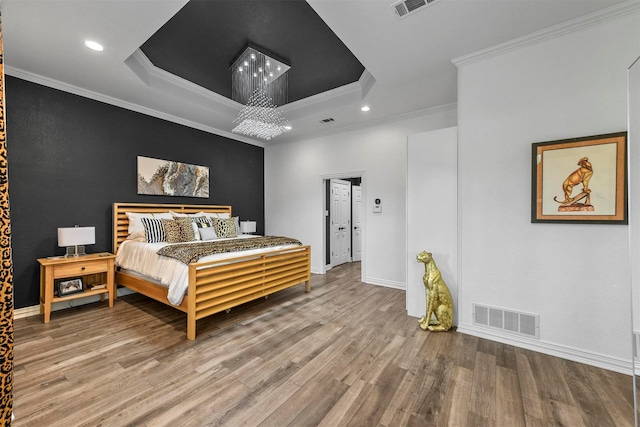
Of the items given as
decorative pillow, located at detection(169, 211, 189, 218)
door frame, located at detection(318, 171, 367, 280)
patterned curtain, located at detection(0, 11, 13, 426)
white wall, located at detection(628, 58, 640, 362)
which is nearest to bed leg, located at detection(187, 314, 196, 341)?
patterned curtain, located at detection(0, 11, 13, 426)

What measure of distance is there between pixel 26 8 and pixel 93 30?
16.1 inches

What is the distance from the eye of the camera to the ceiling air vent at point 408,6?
2107 millimetres

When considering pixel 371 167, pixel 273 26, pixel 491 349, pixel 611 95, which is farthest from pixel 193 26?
pixel 491 349

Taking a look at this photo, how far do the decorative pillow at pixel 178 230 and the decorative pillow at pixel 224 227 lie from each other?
0.46 metres

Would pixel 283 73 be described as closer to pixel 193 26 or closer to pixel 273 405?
pixel 193 26

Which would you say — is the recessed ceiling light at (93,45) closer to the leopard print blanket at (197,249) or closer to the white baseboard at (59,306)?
the leopard print blanket at (197,249)

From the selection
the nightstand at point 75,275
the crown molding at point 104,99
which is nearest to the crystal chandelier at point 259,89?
the crown molding at point 104,99

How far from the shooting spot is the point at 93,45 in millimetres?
2602

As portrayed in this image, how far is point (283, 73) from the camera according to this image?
3436 millimetres

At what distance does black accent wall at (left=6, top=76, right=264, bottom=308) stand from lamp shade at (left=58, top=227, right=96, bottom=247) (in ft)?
1.50

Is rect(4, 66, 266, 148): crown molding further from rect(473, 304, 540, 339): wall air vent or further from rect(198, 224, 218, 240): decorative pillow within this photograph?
rect(473, 304, 540, 339): wall air vent

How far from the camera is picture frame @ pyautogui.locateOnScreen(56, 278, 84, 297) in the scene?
10.1ft

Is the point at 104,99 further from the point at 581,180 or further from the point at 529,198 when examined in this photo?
the point at 581,180

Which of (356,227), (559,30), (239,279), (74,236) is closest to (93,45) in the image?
(74,236)
